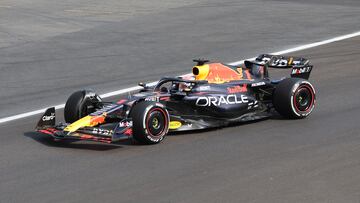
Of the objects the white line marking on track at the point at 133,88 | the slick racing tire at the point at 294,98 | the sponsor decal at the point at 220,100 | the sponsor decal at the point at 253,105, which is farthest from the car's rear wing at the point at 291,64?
the white line marking on track at the point at 133,88

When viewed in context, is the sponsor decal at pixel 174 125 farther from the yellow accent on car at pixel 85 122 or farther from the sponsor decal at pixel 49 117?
the sponsor decal at pixel 49 117

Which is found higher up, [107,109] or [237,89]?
[237,89]

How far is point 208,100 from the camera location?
12.2m

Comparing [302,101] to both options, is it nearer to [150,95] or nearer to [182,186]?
[150,95]

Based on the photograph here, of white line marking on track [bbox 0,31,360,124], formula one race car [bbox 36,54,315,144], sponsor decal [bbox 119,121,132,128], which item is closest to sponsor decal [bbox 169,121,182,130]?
formula one race car [bbox 36,54,315,144]

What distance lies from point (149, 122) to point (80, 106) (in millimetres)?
1481

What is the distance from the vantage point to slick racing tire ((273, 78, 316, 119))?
1252cm

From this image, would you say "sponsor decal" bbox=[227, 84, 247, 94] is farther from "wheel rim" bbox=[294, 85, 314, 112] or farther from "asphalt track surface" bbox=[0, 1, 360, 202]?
"wheel rim" bbox=[294, 85, 314, 112]

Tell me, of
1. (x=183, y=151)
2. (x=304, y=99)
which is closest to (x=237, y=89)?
(x=304, y=99)

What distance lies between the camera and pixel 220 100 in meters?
12.3

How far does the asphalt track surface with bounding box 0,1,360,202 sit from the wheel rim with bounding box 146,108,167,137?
8.5 inches

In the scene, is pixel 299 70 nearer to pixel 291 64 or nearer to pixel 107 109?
pixel 291 64

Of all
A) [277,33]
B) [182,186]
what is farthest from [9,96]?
[277,33]

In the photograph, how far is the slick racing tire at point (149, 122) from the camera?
11117mm
